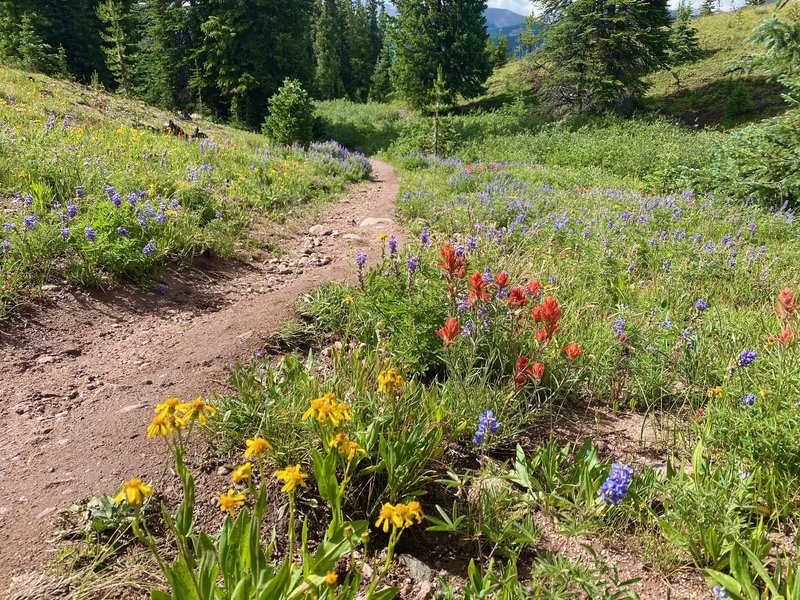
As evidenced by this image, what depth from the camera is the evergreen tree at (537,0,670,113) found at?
61.5ft

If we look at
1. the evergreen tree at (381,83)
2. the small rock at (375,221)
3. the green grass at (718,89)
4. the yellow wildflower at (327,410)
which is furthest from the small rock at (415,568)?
the evergreen tree at (381,83)

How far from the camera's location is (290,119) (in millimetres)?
14688

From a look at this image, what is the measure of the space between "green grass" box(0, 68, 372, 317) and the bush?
528cm

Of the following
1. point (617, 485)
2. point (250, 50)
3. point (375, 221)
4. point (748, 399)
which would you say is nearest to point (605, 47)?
point (250, 50)

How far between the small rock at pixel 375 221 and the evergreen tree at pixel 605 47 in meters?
15.8

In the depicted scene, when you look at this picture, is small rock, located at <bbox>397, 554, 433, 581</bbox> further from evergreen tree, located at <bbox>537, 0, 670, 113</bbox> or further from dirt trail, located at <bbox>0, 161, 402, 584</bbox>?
evergreen tree, located at <bbox>537, 0, 670, 113</bbox>

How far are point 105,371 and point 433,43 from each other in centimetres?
2799

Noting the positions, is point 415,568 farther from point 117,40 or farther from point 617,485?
point 117,40

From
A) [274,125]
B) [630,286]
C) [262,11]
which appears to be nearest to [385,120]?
[262,11]

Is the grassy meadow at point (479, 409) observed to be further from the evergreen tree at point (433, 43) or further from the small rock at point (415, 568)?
the evergreen tree at point (433, 43)

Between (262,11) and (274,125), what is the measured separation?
10.9 metres

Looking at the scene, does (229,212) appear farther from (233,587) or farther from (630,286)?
(233,587)

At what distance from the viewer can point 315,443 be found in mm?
2256

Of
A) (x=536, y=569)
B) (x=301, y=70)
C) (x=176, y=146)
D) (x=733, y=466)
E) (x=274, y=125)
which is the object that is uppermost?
(x=301, y=70)
